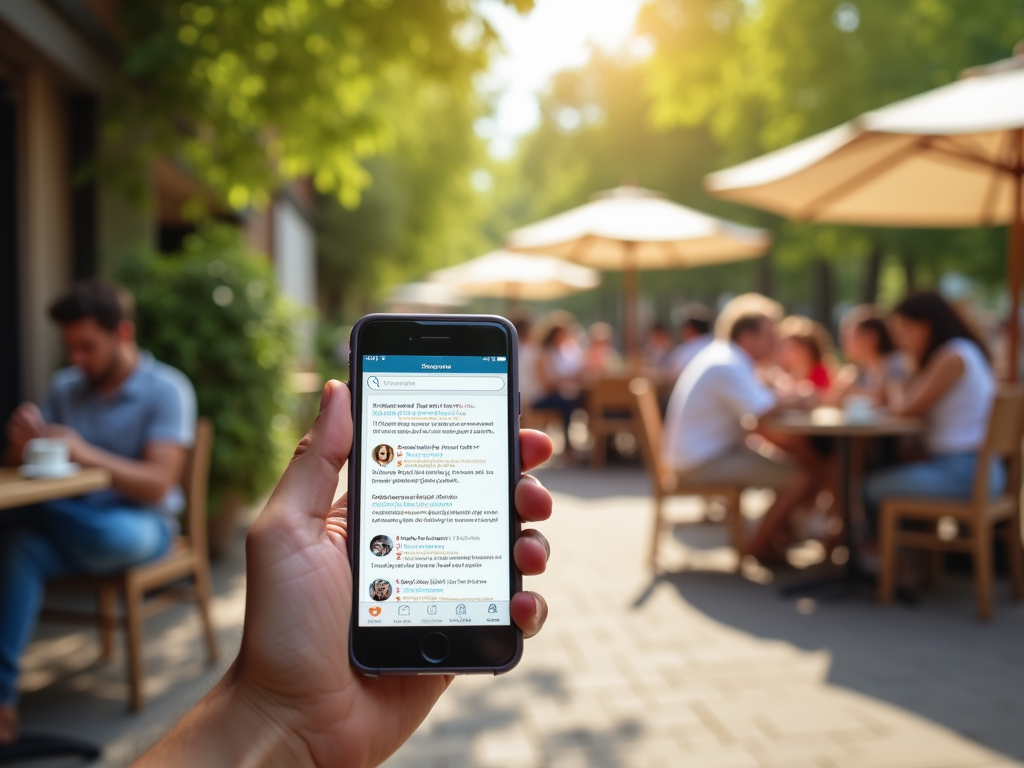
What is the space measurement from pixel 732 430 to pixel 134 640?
4004 mm

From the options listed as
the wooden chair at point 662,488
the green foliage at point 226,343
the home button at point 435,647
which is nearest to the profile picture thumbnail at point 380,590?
the home button at point 435,647

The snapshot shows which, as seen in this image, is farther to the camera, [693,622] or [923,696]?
[693,622]

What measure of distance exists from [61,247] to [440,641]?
19.8 ft

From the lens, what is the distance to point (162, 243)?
41.5ft

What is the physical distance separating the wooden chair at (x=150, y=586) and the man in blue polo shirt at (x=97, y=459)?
0.22 feet

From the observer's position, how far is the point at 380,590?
1.63 m

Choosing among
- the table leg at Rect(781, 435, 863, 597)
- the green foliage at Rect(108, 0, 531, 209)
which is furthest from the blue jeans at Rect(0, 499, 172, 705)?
the table leg at Rect(781, 435, 863, 597)

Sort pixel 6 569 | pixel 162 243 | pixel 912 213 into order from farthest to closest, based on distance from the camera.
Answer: pixel 162 243
pixel 912 213
pixel 6 569

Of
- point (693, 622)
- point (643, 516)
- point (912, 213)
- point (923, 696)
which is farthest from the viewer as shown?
point (643, 516)

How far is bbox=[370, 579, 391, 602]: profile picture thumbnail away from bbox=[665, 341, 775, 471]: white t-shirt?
4.76 meters

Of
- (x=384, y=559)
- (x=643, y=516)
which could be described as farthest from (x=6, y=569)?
(x=643, y=516)

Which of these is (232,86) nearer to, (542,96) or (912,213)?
(912,213)

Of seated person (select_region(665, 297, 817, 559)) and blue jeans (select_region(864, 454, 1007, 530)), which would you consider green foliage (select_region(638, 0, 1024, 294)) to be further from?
blue jeans (select_region(864, 454, 1007, 530))

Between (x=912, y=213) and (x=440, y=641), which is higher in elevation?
(x=912, y=213)
